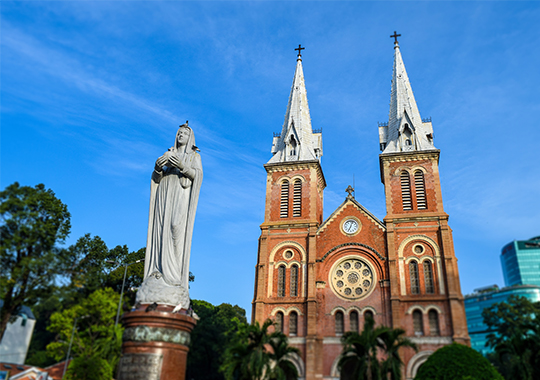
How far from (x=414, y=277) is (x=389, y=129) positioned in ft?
45.4

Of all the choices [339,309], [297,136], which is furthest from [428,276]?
[297,136]

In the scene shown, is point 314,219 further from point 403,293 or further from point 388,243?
point 403,293

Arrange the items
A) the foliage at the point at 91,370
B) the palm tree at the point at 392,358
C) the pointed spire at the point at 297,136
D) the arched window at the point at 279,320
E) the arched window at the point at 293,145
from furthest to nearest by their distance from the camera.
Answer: the arched window at the point at 293,145, the pointed spire at the point at 297,136, the arched window at the point at 279,320, the palm tree at the point at 392,358, the foliage at the point at 91,370

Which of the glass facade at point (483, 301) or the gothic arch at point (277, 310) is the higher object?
the glass facade at point (483, 301)

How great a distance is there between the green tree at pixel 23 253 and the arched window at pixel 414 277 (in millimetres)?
22167

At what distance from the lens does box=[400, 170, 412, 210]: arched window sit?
34188mm

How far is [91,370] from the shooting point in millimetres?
17469

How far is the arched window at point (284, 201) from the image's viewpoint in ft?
119

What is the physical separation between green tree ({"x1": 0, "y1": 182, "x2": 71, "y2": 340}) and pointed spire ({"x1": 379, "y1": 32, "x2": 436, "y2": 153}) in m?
26.0

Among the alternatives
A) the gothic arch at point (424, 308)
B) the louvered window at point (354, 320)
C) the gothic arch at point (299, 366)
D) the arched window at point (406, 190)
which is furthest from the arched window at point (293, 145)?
the gothic arch at point (299, 366)

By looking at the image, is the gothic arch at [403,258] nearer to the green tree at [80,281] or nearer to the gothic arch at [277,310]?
the gothic arch at [277,310]

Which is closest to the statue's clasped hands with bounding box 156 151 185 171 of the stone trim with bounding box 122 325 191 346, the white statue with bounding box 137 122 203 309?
the white statue with bounding box 137 122 203 309

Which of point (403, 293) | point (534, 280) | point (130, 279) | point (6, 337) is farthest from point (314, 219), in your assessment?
point (534, 280)

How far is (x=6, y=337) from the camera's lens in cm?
2477
